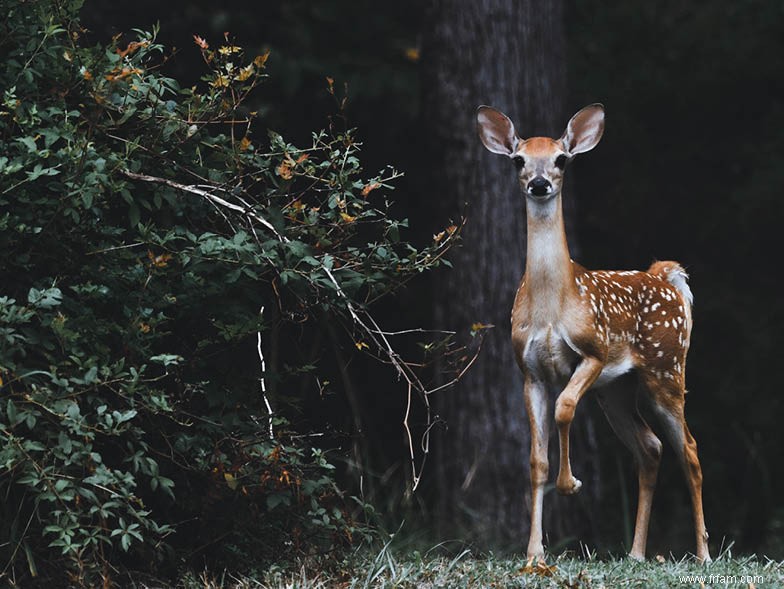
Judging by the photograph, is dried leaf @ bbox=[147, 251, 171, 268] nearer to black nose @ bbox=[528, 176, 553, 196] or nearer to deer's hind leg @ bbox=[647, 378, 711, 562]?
black nose @ bbox=[528, 176, 553, 196]

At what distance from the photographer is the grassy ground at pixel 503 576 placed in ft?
16.2

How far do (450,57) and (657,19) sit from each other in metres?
4.30

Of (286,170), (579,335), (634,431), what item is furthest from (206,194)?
(634,431)

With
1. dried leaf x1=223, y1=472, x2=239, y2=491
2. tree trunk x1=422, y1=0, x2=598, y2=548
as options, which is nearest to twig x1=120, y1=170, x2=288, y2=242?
dried leaf x1=223, y1=472, x2=239, y2=491

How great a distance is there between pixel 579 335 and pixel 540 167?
0.66 metres

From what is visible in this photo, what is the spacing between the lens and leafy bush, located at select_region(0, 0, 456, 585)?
4.67 m

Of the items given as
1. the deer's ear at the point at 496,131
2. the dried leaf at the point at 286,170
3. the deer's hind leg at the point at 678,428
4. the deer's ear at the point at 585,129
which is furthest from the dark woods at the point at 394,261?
the deer's hind leg at the point at 678,428

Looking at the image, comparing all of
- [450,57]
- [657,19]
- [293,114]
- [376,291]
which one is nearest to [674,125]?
[657,19]

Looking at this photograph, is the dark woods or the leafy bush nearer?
the leafy bush

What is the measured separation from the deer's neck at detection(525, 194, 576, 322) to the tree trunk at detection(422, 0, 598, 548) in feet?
8.03

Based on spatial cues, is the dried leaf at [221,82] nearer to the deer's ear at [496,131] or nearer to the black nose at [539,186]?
the deer's ear at [496,131]

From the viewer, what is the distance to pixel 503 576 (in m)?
5.01

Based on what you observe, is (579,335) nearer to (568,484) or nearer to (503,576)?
(568,484)

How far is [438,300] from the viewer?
7.99 m
